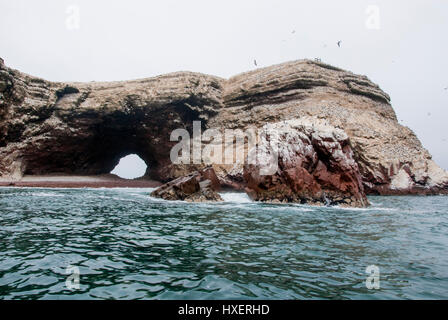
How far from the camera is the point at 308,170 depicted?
19.6 meters

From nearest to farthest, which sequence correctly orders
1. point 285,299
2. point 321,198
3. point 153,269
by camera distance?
point 285,299 → point 153,269 → point 321,198

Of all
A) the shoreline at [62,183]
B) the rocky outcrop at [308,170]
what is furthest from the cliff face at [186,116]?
the rocky outcrop at [308,170]

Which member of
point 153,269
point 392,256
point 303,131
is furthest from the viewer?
point 303,131

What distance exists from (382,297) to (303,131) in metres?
17.6

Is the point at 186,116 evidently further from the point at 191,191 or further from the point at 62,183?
the point at 191,191

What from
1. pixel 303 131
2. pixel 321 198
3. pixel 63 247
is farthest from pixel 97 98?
pixel 63 247

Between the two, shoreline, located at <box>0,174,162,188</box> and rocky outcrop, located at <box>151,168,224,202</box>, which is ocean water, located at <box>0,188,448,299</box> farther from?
shoreline, located at <box>0,174,162,188</box>

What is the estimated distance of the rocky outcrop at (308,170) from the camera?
1878cm

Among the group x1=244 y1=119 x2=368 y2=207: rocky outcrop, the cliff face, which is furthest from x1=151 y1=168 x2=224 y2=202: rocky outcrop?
the cliff face

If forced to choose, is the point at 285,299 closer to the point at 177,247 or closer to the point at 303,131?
the point at 177,247

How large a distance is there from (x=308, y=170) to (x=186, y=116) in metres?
27.9

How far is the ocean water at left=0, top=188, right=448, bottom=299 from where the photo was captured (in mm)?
4738

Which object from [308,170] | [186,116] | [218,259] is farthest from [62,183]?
[218,259]

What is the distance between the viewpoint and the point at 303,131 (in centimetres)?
2128
